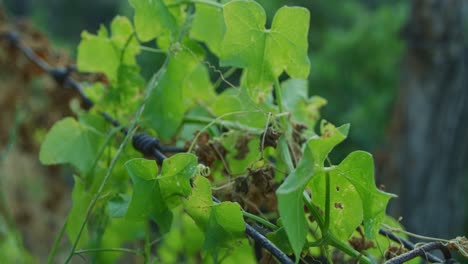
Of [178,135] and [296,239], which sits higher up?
[296,239]

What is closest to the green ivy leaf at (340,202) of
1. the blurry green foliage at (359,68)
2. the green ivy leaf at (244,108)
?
the green ivy leaf at (244,108)

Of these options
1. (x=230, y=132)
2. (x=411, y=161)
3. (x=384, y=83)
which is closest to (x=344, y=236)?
(x=230, y=132)

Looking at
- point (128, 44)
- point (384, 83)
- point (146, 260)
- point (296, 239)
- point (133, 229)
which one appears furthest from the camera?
point (384, 83)

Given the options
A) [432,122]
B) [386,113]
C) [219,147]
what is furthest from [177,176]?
[386,113]

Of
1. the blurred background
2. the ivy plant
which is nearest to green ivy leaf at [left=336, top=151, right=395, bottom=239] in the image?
the ivy plant

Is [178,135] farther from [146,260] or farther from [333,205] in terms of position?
[333,205]

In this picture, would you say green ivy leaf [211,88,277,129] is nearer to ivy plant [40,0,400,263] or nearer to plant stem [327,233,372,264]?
ivy plant [40,0,400,263]

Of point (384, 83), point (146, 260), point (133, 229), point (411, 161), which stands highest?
point (146, 260)
